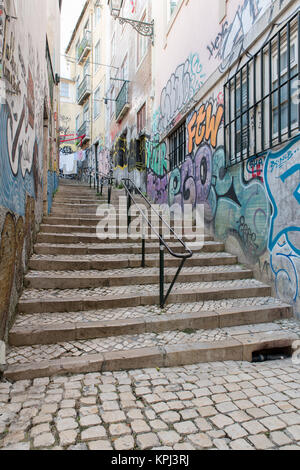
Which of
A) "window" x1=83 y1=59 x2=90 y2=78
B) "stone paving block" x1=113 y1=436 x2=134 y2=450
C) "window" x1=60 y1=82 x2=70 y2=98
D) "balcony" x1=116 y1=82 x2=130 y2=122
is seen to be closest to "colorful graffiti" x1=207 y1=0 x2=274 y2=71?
"stone paving block" x1=113 y1=436 x2=134 y2=450

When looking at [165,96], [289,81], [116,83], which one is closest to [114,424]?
[289,81]

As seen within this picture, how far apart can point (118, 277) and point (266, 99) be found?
3.36 metres

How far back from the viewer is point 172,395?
2438 mm

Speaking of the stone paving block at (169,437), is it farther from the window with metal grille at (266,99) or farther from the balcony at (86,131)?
the balcony at (86,131)

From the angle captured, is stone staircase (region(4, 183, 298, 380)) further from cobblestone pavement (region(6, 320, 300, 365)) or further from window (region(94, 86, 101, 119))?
window (region(94, 86, 101, 119))

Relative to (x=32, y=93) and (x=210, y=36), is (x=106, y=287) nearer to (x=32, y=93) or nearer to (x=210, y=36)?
(x=32, y=93)

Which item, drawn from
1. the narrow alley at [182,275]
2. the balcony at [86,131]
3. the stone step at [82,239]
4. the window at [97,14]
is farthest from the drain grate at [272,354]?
the window at [97,14]

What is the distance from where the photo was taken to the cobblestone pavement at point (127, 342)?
286cm

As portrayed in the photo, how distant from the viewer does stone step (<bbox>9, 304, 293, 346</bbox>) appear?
10.0 ft

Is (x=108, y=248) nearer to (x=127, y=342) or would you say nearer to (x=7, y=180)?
(x=127, y=342)

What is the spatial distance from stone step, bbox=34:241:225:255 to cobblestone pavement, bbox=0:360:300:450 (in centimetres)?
252

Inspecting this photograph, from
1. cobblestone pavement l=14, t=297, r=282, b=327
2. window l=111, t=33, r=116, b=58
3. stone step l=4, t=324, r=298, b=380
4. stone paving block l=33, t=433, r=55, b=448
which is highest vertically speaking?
window l=111, t=33, r=116, b=58

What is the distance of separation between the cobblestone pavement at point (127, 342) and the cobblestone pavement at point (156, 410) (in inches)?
10.9

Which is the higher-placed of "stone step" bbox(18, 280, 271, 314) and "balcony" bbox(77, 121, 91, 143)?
"balcony" bbox(77, 121, 91, 143)
